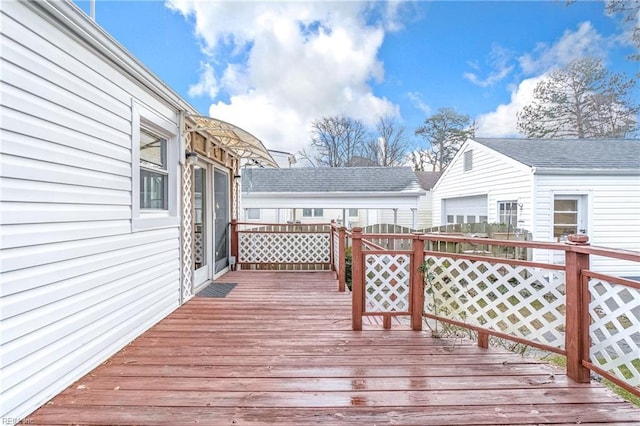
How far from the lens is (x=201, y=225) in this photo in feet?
16.6

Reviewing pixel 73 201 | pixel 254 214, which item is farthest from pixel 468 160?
pixel 73 201

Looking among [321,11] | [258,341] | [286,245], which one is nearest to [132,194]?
[258,341]

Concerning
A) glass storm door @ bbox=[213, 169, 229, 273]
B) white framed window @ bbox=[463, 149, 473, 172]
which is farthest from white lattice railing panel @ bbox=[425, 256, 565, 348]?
white framed window @ bbox=[463, 149, 473, 172]

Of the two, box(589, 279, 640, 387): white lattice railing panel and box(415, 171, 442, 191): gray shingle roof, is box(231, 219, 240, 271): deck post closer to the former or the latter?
box(589, 279, 640, 387): white lattice railing panel

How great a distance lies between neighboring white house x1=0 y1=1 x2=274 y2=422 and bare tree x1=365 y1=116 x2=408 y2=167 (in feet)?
60.6

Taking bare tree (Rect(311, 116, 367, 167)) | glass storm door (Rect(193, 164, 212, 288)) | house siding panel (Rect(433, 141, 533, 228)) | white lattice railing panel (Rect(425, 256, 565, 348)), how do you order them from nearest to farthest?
1. white lattice railing panel (Rect(425, 256, 565, 348))
2. glass storm door (Rect(193, 164, 212, 288))
3. house siding panel (Rect(433, 141, 533, 228))
4. bare tree (Rect(311, 116, 367, 167))

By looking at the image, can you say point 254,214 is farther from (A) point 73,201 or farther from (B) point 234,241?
(A) point 73,201

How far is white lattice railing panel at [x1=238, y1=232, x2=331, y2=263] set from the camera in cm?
650

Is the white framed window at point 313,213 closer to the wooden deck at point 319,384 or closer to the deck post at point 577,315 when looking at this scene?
the wooden deck at point 319,384

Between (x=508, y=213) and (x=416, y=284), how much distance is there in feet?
23.4

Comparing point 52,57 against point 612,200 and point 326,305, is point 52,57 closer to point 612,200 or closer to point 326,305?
point 326,305

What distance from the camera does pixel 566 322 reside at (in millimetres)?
2289

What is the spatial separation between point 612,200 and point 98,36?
1050cm

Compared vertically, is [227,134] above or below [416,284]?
above
